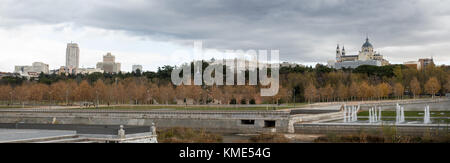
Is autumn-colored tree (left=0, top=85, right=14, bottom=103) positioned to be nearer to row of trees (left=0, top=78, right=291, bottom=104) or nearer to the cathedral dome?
row of trees (left=0, top=78, right=291, bottom=104)

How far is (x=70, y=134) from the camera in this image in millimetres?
23641

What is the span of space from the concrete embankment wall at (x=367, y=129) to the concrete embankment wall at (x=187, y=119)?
1.89 metres

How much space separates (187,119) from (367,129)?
52.9 feet

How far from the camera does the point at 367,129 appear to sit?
3572 cm

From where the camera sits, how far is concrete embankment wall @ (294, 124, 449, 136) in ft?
108

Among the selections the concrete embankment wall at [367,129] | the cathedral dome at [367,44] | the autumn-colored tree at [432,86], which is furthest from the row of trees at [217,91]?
the cathedral dome at [367,44]

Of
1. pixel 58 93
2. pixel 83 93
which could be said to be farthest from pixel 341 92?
pixel 58 93

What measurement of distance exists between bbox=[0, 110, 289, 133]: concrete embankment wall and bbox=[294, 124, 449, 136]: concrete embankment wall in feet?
6.20

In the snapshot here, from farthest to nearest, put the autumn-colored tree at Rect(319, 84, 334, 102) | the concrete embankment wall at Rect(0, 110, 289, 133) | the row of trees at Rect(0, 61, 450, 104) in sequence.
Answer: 1. the autumn-colored tree at Rect(319, 84, 334, 102)
2. the row of trees at Rect(0, 61, 450, 104)
3. the concrete embankment wall at Rect(0, 110, 289, 133)

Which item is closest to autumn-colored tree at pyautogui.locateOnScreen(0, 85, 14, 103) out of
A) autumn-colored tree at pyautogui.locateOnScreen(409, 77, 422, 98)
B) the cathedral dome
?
autumn-colored tree at pyautogui.locateOnScreen(409, 77, 422, 98)

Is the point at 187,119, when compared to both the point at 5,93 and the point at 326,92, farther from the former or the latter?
the point at 5,93

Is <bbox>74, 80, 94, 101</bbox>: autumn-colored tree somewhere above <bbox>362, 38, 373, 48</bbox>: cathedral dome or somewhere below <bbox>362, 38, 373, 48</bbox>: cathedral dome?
below

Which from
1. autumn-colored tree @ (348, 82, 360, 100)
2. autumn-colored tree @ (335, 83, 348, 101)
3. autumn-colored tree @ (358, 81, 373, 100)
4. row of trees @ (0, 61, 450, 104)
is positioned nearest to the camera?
row of trees @ (0, 61, 450, 104)
